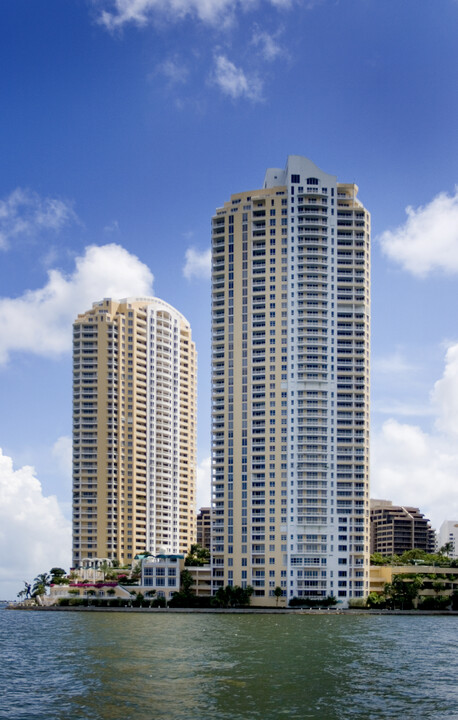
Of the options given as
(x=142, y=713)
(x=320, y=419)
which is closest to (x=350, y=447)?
(x=320, y=419)

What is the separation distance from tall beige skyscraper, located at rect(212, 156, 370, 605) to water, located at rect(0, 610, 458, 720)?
46.4m

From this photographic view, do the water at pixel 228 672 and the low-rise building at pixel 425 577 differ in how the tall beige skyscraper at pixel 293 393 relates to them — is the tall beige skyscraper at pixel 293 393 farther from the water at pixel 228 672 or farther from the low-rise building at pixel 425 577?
the water at pixel 228 672

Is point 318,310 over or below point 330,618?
over

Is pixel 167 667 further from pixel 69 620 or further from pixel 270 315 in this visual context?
pixel 270 315

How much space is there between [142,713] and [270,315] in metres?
137

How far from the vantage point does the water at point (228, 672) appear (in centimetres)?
6225

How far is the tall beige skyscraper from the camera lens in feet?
600

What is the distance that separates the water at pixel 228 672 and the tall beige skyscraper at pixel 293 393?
4639 cm

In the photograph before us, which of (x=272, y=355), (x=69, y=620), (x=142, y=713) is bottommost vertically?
(x=69, y=620)

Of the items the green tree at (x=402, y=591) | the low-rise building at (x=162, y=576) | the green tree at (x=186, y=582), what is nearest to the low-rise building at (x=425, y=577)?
the green tree at (x=402, y=591)

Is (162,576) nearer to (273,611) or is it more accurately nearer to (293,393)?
(273,611)

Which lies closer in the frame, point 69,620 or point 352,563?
point 69,620

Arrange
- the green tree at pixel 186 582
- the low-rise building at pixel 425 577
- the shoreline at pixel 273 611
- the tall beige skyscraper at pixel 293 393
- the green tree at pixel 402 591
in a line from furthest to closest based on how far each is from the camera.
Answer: the green tree at pixel 186 582, the low-rise building at pixel 425 577, the tall beige skyscraper at pixel 293 393, the green tree at pixel 402 591, the shoreline at pixel 273 611

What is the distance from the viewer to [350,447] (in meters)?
187
